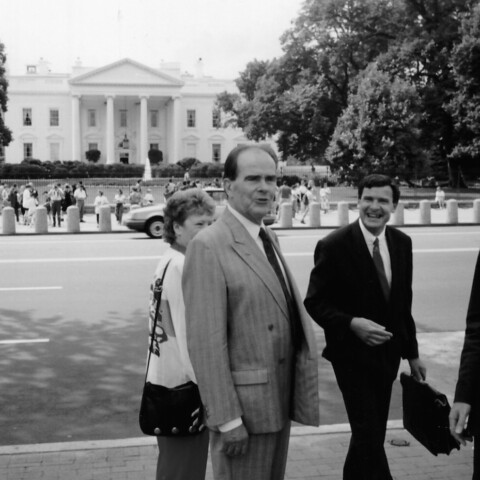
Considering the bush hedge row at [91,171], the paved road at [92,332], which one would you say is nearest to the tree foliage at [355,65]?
the bush hedge row at [91,171]

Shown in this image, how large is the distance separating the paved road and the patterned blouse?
7.46ft

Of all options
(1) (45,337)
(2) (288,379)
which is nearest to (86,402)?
(1) (45,337)

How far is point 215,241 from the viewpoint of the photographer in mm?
2797

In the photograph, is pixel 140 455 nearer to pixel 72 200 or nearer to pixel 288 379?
pixel 288 379

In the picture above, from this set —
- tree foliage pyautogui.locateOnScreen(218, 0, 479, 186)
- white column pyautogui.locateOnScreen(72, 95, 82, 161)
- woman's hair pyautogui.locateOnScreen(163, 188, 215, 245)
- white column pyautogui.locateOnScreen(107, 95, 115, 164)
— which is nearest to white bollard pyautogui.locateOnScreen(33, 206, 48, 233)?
woman's hair pyautogui.locateOnScreen(163, 188, 215, 245)

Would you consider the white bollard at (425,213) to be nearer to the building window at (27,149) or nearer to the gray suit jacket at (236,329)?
the gray suit jacket at (236,329)

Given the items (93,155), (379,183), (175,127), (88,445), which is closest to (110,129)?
(93,155)

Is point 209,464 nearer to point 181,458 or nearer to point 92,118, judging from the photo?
point 181,458

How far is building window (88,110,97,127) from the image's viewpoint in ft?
287

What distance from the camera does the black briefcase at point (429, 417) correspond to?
322 centimetres

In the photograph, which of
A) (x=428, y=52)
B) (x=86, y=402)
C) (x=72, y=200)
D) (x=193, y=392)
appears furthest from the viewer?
(x=428, y=52)

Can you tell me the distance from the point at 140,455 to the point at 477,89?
3994 cm

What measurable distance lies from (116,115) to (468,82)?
55713mm

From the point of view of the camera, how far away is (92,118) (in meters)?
87.9
